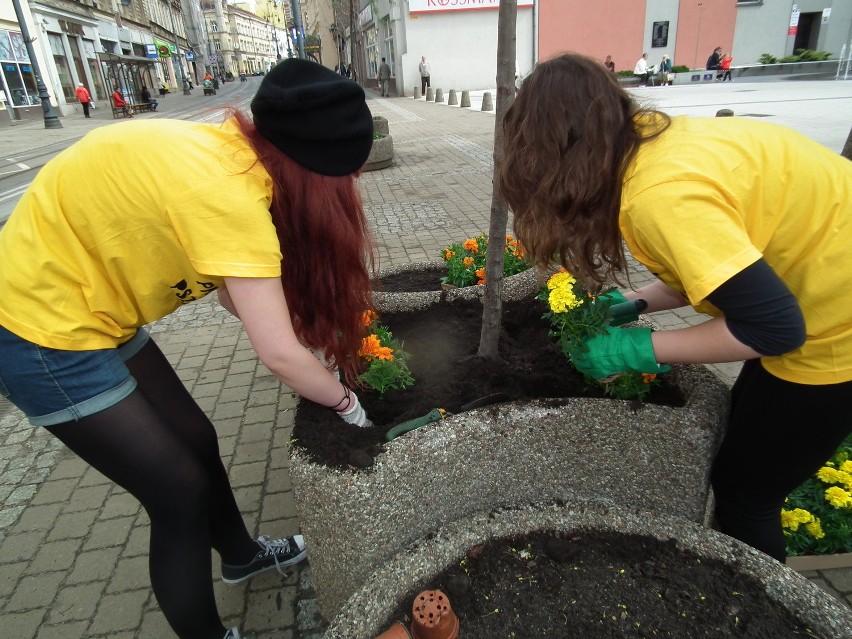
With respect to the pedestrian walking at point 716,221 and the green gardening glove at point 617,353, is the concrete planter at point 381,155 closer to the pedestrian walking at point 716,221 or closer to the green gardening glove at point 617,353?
the green gardening glove at point 617,353

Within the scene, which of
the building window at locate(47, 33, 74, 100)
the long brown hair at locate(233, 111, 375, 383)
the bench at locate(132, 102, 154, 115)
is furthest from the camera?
the building window at locate(47, 33, 74, 100)

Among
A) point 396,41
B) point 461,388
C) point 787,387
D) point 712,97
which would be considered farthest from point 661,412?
point 396,41

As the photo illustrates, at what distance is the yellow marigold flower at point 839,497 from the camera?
1.97m

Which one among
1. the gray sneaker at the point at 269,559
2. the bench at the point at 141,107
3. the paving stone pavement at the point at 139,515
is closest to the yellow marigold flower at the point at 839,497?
the paving stone pavement at the point at 139,515

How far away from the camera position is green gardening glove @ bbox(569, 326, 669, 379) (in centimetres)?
155

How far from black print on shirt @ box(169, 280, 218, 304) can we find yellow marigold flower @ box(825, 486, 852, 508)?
2.12 metres

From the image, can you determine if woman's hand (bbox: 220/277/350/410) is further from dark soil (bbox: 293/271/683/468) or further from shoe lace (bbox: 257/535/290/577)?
shoe lace (bbox: 257/535/290/577)

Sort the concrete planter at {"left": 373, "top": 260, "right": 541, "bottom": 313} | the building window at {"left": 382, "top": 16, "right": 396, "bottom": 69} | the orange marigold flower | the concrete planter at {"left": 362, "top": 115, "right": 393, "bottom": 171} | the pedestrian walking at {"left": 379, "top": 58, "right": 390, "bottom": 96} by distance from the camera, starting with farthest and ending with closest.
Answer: the building window at {"left": 382, "top": 16, "right": 396, "bottom": 69} → the pedestrian walking at {"left": 379, "top": 58, "right": 390, "bottom": 96} → the concrete planter at {"left": 362, "top": 115, "right": 393, "bottom": 171} → the concrete planter at {"left": 373, "top": 260, "right": 541, "bottom": 313} → the orange marigold flower

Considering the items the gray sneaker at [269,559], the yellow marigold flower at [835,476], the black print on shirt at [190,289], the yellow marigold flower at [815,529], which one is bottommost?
the gray sneaker at [269,559]

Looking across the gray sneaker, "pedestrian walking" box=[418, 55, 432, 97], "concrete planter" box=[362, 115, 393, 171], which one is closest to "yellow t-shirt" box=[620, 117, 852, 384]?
the gray sneaker

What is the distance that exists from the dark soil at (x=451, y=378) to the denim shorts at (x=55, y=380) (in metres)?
0.57

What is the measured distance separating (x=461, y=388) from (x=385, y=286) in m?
1.60

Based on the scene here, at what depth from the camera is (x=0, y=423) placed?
3.23 m

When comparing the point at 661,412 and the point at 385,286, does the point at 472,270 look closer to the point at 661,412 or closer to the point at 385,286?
the point at 385,286
